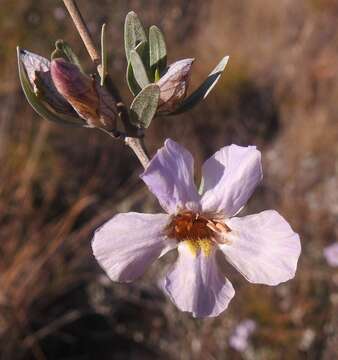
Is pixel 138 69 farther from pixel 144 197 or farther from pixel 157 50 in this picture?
pixel 144 197

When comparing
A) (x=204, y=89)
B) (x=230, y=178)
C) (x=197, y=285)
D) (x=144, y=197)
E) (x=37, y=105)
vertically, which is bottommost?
(x=144, y=197)

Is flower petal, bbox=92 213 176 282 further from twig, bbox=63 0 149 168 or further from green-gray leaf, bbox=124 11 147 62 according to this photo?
green-gray leaf, bbox=124 11 147 62

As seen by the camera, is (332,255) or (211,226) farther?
(332,255)

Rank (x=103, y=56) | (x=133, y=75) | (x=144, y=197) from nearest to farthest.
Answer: (x=103, y=56)
(x=133, y=75)
(x=144, y=197)

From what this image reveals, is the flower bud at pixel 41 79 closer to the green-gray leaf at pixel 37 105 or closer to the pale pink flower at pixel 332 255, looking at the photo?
the green-gray leaf at pixel 37 105

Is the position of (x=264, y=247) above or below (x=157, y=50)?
below

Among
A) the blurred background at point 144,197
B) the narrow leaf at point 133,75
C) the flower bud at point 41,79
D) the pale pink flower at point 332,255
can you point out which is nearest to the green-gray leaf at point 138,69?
the narrow leaf at point 133,75

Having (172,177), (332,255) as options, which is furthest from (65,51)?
(332,255)

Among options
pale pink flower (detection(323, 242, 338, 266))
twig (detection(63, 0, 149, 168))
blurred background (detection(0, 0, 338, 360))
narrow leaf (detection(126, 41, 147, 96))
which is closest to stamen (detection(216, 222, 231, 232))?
twig (detection(63, 0, 149, 168))
